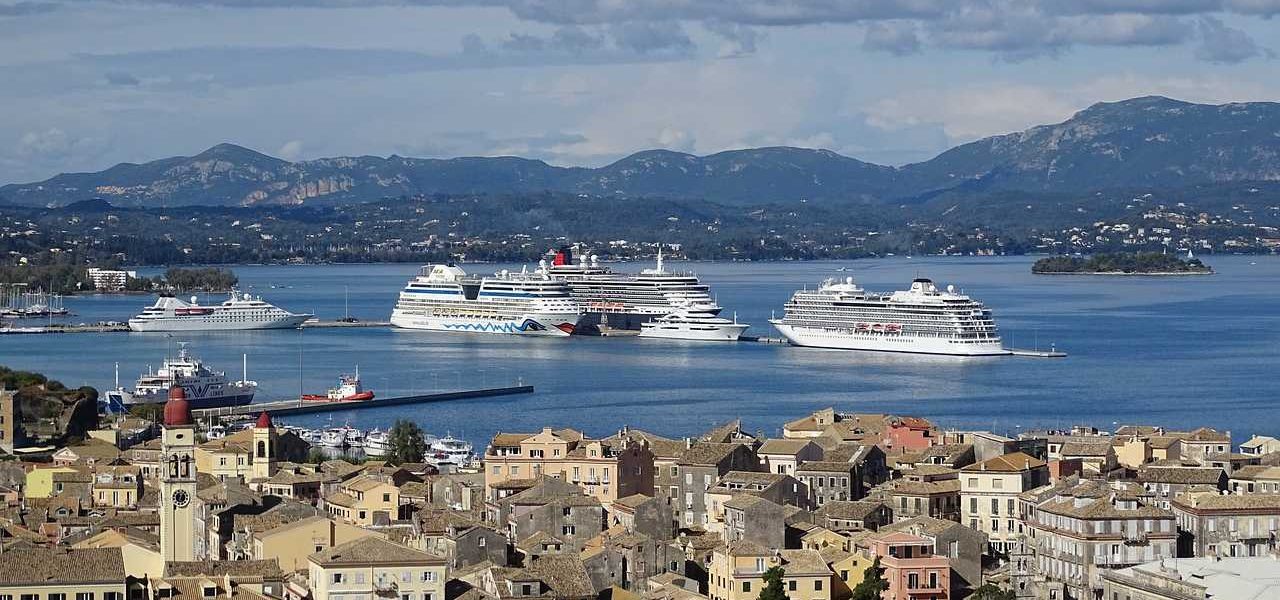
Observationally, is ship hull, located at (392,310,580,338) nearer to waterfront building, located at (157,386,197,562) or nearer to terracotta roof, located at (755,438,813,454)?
terracotta roof, located at (755,438,813,454)

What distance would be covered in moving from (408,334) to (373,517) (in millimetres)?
60044

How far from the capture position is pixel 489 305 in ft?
268

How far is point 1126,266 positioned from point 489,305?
224 ft

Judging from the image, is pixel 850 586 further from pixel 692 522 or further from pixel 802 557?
pixel 692 522

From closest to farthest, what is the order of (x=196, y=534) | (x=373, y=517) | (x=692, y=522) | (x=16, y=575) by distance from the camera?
(x=16, y=575), (x=196, y=534), (x=373, y=517), (x=692, y=522)

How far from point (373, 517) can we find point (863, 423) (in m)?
8.83

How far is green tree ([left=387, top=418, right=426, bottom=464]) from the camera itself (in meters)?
29.1

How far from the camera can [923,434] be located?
25.9 meters

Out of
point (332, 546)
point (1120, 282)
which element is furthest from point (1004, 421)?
point (1120, 282)

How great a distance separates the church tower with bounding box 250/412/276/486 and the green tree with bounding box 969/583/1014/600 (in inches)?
341

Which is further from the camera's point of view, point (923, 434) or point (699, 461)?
point (923, 434)

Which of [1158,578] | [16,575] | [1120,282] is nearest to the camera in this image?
[16,575]

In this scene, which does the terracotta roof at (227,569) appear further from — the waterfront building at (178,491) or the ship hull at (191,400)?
the ship hull at (191,400)

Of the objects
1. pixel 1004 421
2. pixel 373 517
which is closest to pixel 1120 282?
pixel 1004 421
